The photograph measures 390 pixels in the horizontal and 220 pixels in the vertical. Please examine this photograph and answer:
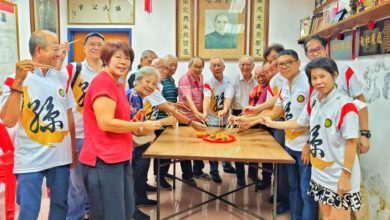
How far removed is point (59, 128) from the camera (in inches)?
72.7

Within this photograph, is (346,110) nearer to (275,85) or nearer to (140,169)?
(275,85)

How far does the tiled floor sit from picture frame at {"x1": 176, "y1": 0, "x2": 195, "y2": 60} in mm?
2101

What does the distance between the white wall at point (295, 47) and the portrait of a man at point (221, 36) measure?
11.2 inches

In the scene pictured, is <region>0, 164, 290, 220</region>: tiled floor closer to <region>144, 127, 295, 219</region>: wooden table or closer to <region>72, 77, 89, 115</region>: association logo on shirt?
<region>144, 127, 295, 219</region>: wooden table

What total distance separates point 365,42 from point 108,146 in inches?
83.6

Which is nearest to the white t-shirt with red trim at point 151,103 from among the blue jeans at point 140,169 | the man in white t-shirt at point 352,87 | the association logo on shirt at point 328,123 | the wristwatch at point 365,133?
the blue jeans at point 140,169

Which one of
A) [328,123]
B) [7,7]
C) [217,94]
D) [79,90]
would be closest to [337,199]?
[328,123]

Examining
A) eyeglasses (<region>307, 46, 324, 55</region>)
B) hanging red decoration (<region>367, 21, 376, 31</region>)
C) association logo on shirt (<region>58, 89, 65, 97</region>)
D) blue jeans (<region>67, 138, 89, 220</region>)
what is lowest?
blue jeans (<region>67, 138, 89, 220</region>)

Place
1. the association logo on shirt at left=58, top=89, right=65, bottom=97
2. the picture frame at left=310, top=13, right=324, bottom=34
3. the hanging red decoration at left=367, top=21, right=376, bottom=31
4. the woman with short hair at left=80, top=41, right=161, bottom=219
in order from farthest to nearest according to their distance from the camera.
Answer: the picture frame at left=310, top=13, right=324, bottom=34 → the hanging red decoration at left=367, top=21, right=376, bottom=31 → the association logo on shirt at left=58, top=89, right=65, bottom=97 → the woman with short hair at left=80, top=41, right=161, bottom=219

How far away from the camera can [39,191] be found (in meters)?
1.79

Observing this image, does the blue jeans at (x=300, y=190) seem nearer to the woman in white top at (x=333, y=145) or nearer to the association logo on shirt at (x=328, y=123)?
the woman in white top at (x=333, y=145)

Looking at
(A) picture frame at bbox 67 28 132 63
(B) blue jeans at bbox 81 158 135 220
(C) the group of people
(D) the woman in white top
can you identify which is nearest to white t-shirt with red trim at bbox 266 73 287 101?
(C) the group of people

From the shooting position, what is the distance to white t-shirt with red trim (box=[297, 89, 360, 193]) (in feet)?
5.63

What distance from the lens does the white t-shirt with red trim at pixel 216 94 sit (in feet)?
11.6
